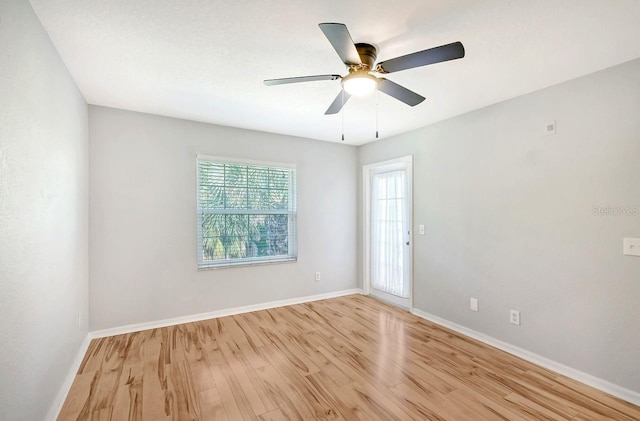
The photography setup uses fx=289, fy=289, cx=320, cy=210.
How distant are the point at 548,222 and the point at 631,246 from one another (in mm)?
531

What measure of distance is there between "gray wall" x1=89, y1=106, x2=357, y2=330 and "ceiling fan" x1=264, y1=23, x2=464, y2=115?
6.48 ft

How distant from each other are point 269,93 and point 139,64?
1029 mm

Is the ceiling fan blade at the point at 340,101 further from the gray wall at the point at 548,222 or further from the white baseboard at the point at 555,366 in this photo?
the white baseboard at the point at 555,366

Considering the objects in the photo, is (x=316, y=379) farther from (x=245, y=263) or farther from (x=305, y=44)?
(x=305, y=44)

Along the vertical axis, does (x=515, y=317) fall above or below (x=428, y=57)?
below

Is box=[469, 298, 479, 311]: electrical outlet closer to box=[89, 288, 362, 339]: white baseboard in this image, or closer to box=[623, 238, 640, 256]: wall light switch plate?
box=[623, 238, 640, 256]: wall light switch plate

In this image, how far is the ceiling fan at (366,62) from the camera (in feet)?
4.84

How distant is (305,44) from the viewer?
191 centimetres

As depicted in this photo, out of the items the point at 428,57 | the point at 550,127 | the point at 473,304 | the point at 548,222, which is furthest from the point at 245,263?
the point at 550,127

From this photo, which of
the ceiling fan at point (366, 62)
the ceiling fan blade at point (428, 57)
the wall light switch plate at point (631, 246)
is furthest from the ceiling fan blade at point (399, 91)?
the wall light switch plate at point (631, 246)

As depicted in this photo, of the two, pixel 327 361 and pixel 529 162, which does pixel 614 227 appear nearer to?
pixel 529 162

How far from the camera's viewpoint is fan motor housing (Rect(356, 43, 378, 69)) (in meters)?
1.89

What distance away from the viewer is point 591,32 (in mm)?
1761

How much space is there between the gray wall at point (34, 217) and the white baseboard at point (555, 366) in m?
Result: 3.52
